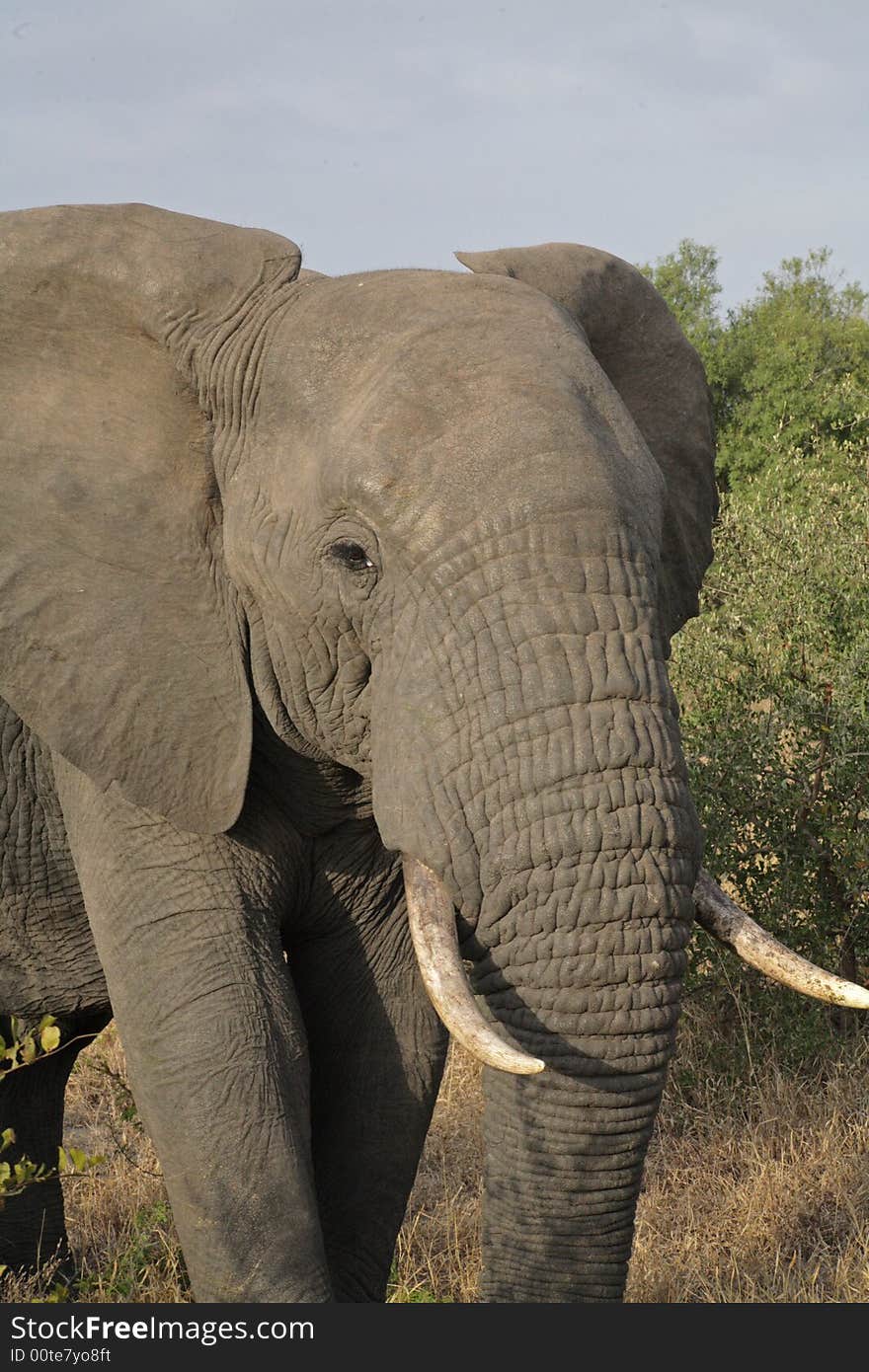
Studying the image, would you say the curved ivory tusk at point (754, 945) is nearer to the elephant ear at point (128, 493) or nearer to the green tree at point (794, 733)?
the elephant ear at point (128, 493)

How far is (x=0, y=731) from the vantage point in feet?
13.8

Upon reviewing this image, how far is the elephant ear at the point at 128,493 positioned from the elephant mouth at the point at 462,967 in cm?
64

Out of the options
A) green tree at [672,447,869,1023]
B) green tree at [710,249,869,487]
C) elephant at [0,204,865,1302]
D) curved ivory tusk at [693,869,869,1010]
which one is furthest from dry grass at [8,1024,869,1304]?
green tree at [710,249,869,487]

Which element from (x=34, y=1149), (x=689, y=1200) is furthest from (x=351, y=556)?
(x=689, y=1200)

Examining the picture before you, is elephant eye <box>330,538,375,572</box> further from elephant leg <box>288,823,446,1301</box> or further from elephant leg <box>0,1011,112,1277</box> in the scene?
elephant leg <box>0,1011,112,1277</box>

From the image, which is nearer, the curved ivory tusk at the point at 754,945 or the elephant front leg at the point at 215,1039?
the curved ivory tusk at the point at 754,945

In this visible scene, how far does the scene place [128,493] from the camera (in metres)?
Result: 3.70

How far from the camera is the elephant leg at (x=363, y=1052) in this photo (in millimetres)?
4125

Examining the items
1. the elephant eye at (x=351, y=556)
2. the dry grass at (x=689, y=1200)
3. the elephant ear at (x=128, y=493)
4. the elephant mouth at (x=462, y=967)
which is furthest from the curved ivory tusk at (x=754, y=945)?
the dry grass at (x=689, y=1200)

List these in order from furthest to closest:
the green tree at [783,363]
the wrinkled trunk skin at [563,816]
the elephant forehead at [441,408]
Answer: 1. the green tree at [783,363]
2. the elephant forehead at [441,408]
3. the wrinkled trunk skin at [563,816]

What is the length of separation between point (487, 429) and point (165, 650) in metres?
0.92

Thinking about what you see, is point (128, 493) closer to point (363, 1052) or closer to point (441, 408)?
point (441, 408)

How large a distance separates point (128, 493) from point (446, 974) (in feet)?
4.25

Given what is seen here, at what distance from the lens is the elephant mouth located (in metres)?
2.99
